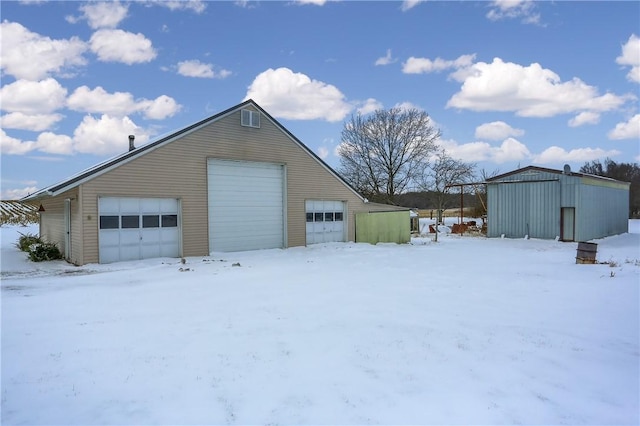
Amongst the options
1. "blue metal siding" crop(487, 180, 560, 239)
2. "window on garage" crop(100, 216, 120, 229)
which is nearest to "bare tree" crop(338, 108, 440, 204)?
"blue metal siding" crop(487, 180, 560, 239)

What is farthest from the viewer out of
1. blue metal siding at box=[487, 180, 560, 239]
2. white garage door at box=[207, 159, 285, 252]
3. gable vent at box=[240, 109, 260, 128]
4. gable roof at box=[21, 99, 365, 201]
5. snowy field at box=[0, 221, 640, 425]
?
blue metal siding at box=[487, 180, 560, 239]

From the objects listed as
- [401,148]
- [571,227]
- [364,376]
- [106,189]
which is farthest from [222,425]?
[401,148]

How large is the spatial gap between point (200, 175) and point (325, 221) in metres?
7.56

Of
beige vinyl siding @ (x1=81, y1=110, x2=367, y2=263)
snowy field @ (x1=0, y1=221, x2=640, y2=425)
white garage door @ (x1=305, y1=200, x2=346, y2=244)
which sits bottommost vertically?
snowy field @ (x1=0, y1=221, x2=640, y2=425)

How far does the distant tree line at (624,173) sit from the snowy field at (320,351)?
5811cm

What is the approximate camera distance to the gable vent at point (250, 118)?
62.4 ft

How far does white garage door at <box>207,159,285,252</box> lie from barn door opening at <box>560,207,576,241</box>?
1612 cm

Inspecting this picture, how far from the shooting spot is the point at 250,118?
63.0 feet

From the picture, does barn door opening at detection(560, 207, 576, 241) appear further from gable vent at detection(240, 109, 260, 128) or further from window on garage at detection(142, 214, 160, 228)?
window on garage at detection(142, 214, 160, 228)

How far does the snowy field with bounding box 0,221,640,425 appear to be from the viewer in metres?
4.34

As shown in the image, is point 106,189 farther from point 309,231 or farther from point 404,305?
point 404,305

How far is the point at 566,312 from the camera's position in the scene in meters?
8.20

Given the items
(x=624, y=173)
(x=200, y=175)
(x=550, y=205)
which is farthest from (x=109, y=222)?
(x=624, y=173)

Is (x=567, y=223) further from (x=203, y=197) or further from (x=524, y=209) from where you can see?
(x=203, y=197)
